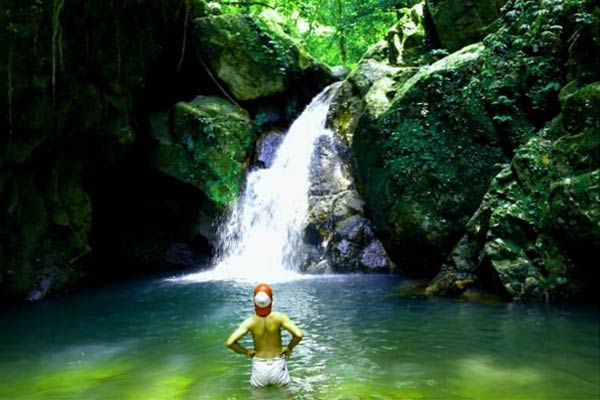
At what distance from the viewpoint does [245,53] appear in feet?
51.5

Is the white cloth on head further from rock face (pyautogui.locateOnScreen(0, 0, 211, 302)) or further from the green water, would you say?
rock face (pyautogui.locateOnScreen(0, 0, 211, 302))

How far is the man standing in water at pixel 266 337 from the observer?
16.1 ft

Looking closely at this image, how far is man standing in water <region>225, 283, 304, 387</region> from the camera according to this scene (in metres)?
4.92

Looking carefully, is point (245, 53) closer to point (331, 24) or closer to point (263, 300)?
point (331, 24)

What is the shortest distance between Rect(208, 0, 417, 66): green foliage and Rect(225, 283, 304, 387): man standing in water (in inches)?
593

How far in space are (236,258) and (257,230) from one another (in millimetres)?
851

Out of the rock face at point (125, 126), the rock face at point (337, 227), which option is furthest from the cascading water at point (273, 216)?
the rock face at point (125, 126)

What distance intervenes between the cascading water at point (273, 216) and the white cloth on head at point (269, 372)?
25.5 ft

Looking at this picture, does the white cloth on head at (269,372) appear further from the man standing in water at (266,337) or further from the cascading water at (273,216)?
the cascading water at (273,216)

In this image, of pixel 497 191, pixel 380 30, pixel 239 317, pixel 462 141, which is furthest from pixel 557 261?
pixel 380 30

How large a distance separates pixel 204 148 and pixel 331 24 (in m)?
14.3

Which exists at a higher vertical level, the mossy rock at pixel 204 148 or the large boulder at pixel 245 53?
the large boulder at pixel 245 53

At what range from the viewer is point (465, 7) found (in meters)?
13.6

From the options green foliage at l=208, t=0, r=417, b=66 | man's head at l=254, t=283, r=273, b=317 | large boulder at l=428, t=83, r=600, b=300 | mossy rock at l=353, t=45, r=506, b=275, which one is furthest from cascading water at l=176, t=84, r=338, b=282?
man's head at l=254, t=283, r=273, b=317
